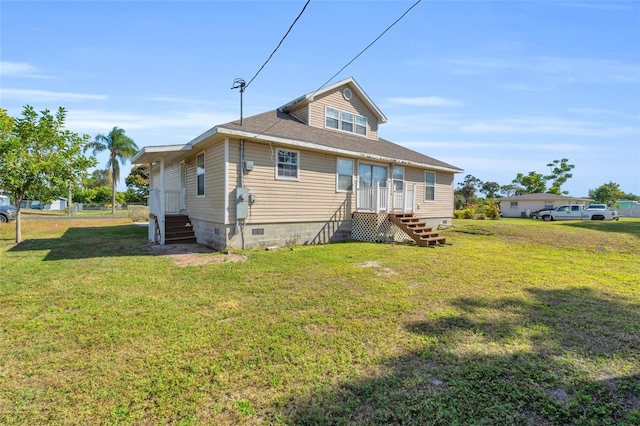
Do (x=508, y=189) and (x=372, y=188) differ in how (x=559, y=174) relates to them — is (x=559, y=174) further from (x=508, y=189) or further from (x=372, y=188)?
(x=372, y=188)

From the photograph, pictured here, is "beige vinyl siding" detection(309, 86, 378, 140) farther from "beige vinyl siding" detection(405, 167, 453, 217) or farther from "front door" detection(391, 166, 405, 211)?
"beige vinyl siding" detection(405, 167, 453, 217)

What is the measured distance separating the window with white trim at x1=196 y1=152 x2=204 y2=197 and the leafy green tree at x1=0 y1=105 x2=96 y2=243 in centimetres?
401

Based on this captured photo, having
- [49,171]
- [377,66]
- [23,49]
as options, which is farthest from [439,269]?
[49,171]

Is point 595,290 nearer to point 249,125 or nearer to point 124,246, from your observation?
point 249,125

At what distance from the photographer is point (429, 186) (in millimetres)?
14484

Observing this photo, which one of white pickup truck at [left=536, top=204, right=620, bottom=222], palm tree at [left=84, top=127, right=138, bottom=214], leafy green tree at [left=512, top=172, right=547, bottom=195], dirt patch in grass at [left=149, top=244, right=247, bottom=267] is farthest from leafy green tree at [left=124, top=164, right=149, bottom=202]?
leafy green tree at [left=512, top=172, right=547, bottom=195]

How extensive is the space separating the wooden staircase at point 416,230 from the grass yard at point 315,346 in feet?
12.3

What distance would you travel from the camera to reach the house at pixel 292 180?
8703 mm

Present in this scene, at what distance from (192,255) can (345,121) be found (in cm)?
937

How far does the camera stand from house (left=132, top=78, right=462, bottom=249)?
8703mm

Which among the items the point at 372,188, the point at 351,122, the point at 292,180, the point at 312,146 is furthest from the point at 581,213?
the point at 292,180

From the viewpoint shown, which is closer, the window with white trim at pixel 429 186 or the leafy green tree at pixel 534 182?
the window with white trim at pixel 429 186

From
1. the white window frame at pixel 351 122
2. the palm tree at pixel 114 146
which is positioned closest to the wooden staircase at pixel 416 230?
→ the white window frame at pixel 351 122

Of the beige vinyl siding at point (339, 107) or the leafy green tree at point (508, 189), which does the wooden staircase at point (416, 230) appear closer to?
the beige vinyl siding at point (339, 107)
